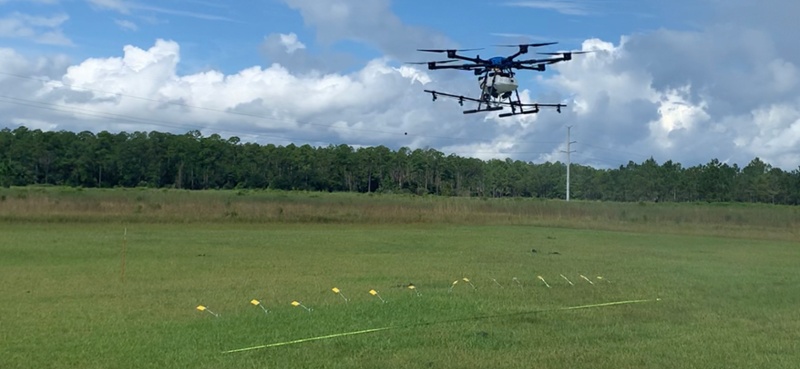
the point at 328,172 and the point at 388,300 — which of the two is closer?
the point at 388,300

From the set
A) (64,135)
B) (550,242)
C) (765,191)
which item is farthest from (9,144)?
(765,191)

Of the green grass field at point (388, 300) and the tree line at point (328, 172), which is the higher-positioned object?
the tree line at point (328, 172)

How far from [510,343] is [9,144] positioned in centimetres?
8168

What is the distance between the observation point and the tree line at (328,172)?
79625mm

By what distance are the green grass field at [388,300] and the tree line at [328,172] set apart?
153 ft

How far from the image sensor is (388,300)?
556 inches

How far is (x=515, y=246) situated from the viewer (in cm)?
3077

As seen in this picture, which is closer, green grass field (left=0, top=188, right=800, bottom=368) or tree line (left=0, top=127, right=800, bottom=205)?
green grass field (left=0, top=188, right=800, bottom=368)

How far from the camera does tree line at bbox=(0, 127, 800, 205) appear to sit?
79.6m

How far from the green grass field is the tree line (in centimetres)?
4659

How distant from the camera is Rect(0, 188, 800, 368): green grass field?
9805 millimetres

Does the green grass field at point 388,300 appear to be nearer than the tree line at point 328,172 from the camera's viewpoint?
Yes

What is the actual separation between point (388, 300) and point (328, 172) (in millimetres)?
87437

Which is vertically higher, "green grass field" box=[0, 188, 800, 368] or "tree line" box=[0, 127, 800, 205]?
"tree line" box=[0, 127, 800, 205]
